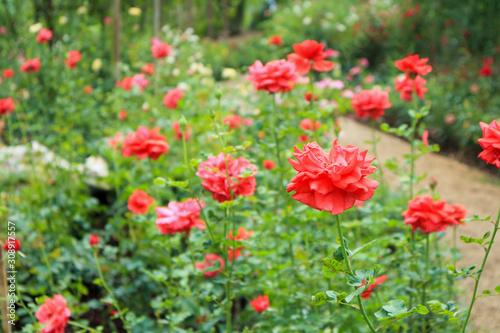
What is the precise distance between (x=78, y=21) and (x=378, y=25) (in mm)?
5007

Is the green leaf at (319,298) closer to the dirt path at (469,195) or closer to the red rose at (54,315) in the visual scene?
the red rose at (54,315)

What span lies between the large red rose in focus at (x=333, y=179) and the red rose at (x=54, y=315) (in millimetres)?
829

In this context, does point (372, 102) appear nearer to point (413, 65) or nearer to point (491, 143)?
point (413, 65)

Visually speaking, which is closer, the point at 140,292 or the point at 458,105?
the point at 140,292

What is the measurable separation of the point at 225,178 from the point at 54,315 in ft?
1.99

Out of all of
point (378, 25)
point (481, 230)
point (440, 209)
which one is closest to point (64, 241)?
point (440, 209)

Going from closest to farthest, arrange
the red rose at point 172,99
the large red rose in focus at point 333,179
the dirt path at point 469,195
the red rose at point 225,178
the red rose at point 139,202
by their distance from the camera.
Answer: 1. the large red rose in focus at point 333,179
2. the red rose at point 225,178
3. the red rose at point 139,202
4. the dirt path at point 469,195
5. the red rose at point 172,99

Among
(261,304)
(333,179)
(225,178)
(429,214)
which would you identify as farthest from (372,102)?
(333,179)

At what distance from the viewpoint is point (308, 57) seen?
135cm

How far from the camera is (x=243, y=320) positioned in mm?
1699

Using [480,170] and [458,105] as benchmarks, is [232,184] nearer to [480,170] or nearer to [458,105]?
[480,170]

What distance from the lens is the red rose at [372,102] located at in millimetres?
1487

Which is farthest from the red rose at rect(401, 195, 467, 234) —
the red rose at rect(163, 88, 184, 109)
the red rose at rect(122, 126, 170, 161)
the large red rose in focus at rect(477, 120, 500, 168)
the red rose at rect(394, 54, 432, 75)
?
the red rose at rect(163, 88, 184, 109)

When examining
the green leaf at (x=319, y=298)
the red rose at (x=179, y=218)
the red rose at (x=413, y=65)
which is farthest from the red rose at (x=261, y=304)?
the red rose at (x=413, y=65)
